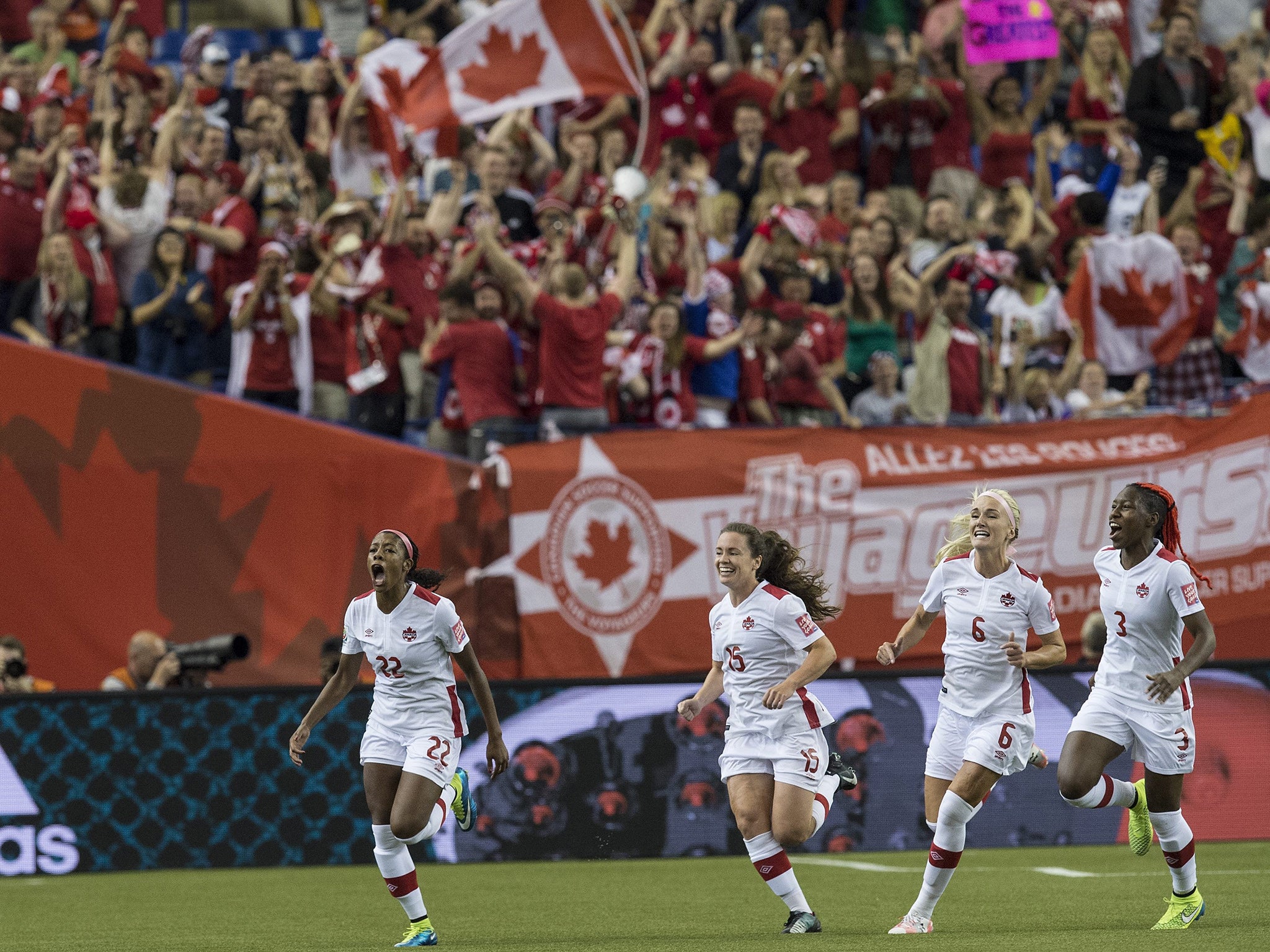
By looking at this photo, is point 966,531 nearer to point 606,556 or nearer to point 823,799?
point 823,799

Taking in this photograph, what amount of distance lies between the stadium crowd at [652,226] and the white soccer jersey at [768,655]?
21.6 feet

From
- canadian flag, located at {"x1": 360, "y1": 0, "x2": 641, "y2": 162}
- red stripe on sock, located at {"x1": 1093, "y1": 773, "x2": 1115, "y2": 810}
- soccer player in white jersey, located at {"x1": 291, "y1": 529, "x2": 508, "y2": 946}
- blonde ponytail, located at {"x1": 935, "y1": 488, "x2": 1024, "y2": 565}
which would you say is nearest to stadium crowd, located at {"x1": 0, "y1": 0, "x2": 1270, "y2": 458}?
canadian flag, located at {"x1": 360, "y1": 0, "x2": 641, "y2": 162}

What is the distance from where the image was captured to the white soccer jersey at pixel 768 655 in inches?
353

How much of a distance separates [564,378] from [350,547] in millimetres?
2228

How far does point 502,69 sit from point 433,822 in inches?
403

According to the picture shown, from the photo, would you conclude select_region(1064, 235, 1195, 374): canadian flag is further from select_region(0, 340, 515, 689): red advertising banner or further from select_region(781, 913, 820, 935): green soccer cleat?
select_region(781, 913, 820, 935): green soccer cleat

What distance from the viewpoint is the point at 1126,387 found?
57.2 feet

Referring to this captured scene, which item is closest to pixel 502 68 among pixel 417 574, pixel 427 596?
pixel 417 574

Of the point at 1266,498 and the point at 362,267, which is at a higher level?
the point at 362,267

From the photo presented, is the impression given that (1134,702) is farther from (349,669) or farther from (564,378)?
(564,378)

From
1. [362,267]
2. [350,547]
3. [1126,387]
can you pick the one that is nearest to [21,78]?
[362,267]

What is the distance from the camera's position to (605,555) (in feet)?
50.0

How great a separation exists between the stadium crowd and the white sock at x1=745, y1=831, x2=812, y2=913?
7.07 m

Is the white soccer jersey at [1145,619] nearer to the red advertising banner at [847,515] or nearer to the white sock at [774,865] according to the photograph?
the white sock at [774,865]
